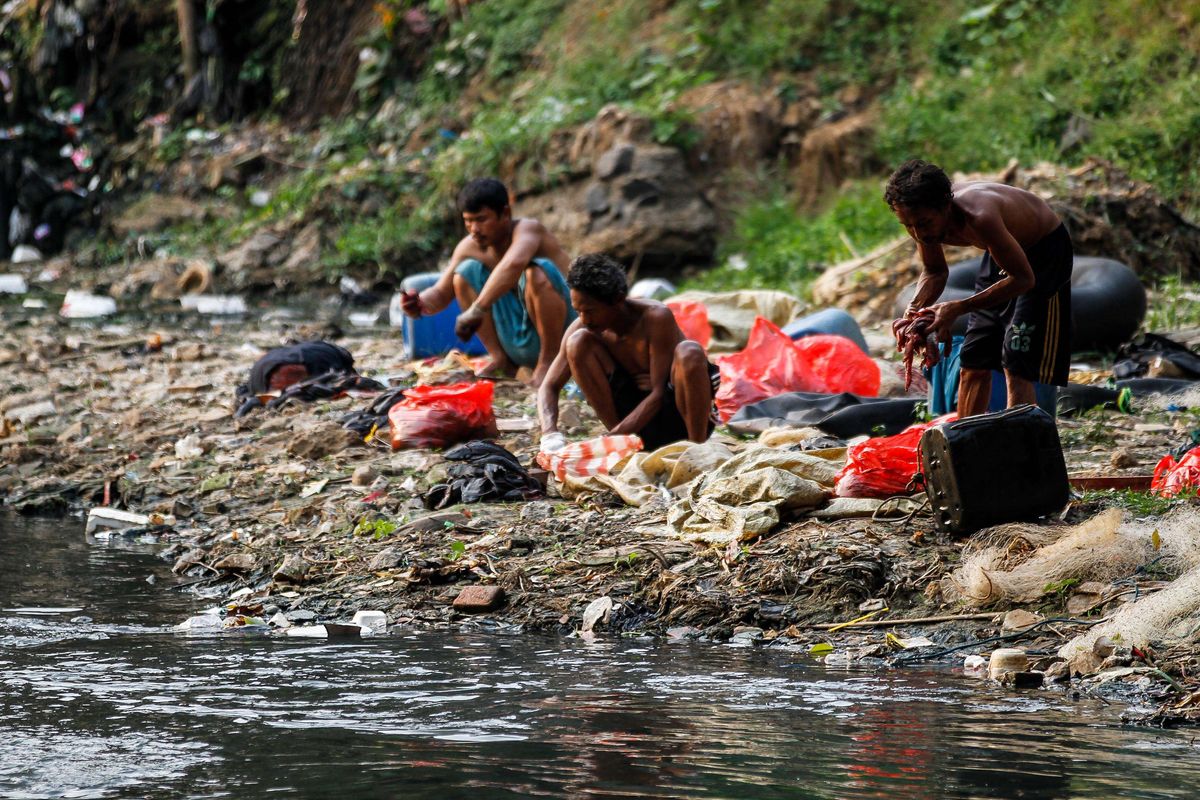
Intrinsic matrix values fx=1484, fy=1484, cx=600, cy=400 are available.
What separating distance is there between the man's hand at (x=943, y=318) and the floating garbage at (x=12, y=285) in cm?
1400

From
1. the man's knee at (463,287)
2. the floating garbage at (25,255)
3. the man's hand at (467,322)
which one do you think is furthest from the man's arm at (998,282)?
the floating garbage at (25,255)

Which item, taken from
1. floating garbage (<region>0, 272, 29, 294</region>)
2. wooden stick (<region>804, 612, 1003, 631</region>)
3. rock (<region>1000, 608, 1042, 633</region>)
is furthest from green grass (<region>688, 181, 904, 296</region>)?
floating garbage (<region>0, 272, 29, 294</region>)

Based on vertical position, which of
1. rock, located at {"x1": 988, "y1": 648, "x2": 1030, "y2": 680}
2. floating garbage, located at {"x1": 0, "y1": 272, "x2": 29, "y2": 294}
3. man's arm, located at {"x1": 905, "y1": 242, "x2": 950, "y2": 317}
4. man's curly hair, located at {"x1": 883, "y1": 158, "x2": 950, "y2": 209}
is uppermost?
floating garbage, located at {"x1": 0, "y1": 272, "x2": 29, "y2": 294}

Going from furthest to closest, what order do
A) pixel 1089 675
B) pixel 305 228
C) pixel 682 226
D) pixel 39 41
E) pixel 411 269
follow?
pixel 39 41, pixel 305 228, pixel 411 269, pixel 682 226, pixel 1089 675

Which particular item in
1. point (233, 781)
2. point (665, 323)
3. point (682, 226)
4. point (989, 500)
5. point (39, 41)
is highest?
point (39, 41)

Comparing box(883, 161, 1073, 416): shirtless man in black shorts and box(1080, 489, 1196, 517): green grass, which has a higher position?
box(883, 161, 1073, 416): shirtless man in black shorts

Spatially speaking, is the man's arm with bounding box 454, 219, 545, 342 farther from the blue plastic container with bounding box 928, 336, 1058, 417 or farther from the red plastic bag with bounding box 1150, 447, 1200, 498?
the red plastic bag with bounding box 1150, 447, 1200, 498

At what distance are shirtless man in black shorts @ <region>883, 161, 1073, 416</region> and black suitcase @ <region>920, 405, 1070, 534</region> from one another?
46 centimetres

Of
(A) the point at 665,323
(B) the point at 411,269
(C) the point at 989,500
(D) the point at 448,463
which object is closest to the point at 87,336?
(B) the point at 411,269

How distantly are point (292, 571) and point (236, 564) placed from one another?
1.27 ft

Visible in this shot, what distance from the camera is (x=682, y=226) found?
45.4 ft

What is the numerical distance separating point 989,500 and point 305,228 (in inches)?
518

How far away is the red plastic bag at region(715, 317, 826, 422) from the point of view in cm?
722

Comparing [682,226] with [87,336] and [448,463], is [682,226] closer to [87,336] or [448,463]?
[87,336]
